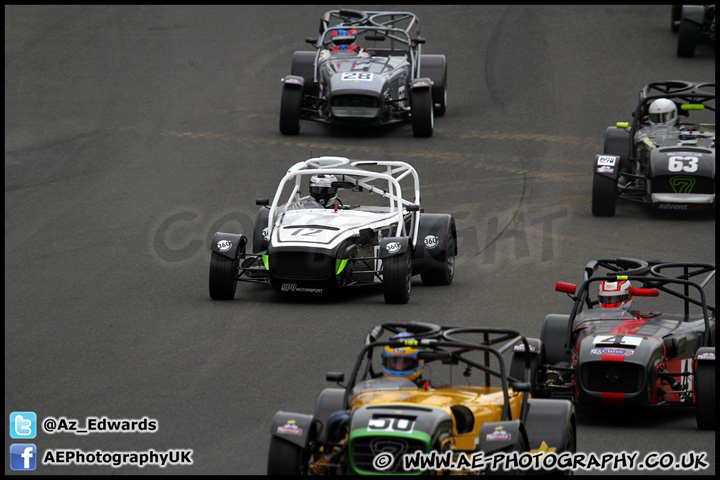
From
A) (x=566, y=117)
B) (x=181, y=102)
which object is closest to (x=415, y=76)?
(x=566, y=117)

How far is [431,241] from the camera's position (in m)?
14.9

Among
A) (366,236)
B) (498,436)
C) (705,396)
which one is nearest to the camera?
(498,436)

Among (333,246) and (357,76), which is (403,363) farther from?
(357,76)

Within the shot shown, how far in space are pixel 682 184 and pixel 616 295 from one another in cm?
731

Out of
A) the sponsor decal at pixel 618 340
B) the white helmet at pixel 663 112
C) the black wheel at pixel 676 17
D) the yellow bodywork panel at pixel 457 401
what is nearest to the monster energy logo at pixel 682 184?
the white helmet at pixel 663 112

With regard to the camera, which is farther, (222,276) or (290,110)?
(290,110)

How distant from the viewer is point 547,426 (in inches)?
333

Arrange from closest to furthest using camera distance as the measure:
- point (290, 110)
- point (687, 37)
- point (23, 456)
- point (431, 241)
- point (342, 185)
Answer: point (23, 456) → point (431, 241) → point (342, 185) → point (290, 110) → point (687, 37)

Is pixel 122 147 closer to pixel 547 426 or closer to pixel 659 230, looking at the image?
pixel 659 230

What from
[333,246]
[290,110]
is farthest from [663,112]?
[333,246]

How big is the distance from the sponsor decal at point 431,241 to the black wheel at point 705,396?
5.53 m

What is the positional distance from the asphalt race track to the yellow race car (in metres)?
1.00

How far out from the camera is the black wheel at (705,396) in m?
9.73

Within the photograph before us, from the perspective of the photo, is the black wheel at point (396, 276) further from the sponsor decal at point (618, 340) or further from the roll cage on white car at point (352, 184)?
the sponsor decal at point (618, 340)
